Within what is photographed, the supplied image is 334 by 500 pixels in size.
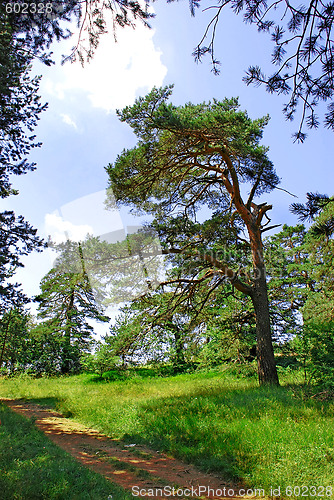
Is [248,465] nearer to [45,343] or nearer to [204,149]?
[204,149]

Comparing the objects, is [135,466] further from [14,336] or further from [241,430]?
[14,336]

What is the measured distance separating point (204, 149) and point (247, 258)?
5048mm

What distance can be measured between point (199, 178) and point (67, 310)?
19.0 meters

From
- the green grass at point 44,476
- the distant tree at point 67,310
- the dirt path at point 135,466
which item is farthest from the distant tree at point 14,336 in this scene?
the green grass at point 44,476

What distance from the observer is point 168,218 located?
11.1 m

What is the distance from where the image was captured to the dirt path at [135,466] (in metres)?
4.09

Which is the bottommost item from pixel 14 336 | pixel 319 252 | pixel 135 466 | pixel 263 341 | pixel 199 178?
pixel 135 466

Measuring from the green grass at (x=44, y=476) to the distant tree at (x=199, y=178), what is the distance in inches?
264

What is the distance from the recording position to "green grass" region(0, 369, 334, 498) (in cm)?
415

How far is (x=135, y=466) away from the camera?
4914mm

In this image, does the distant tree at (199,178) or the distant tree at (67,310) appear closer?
the distant tree at (199,178)
